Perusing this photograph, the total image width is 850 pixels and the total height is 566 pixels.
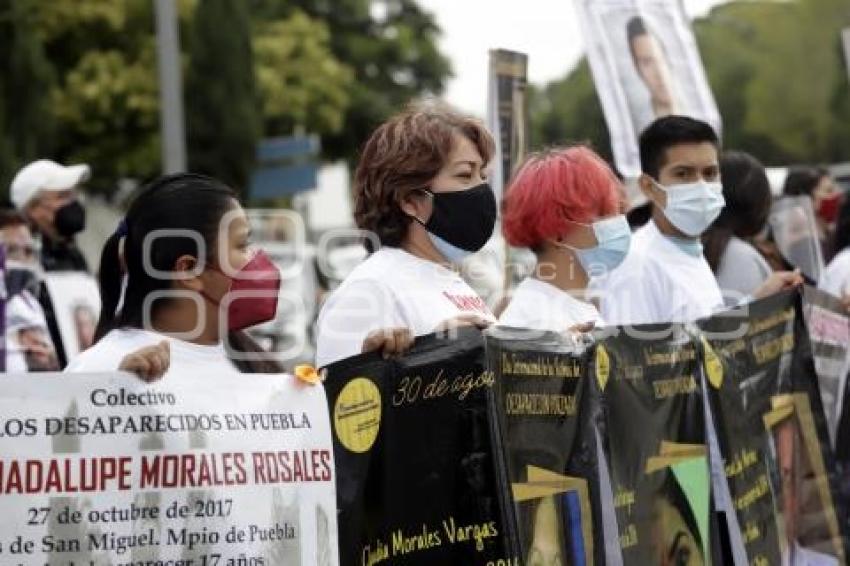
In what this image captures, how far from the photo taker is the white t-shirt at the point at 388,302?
16.0ft

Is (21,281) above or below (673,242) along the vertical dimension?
above

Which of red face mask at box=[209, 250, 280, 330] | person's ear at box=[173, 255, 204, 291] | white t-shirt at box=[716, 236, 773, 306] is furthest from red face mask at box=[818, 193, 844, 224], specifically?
person's ear at box=[173, 255, 204, 291]

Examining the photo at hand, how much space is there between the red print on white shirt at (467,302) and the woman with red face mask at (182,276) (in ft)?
2.07

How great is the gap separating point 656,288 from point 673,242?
0.72ft

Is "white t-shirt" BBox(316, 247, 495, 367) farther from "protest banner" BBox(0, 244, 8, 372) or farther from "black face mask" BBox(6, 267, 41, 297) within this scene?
"black face mask" BBox(6, 267, 41, 297)

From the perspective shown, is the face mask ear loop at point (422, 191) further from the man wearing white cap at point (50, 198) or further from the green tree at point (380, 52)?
the green tree at point (380, 52)

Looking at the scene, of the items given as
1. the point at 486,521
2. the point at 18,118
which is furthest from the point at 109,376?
the point at 18,118

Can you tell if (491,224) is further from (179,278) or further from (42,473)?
(42,473)

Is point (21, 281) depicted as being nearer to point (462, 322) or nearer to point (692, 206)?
point (692, 206)

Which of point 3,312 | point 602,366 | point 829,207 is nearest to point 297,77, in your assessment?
point 829,207

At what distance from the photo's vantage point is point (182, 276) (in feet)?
14.8

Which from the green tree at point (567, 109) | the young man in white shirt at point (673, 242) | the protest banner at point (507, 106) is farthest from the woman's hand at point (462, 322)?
the green tree at point (567, 109)

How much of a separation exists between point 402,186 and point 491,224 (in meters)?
0.26

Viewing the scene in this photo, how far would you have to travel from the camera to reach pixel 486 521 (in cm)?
484
